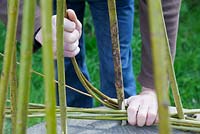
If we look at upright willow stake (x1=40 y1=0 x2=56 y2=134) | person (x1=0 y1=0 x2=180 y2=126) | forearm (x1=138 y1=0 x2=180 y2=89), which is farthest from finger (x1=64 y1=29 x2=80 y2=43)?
upright willow stake (x1=40 y1=0 x2=56 y2=134)

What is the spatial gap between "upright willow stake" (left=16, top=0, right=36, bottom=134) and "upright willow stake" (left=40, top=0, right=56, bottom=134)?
15 mm

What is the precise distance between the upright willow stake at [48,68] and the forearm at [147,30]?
0.63m

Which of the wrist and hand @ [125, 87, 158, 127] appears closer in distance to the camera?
hand @ [125, 87, 158, 127]

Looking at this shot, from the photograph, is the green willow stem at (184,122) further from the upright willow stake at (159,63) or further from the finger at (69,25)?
the upright willow stake at (159,63)

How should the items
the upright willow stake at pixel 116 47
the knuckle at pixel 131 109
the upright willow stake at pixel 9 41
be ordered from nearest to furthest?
the upright willow stake at pixel 9 41
the upright willow stake at pixel 116 47
the knuckle at pixel 131 109

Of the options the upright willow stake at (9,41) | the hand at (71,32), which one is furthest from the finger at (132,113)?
the upright willow stake at (9,41)

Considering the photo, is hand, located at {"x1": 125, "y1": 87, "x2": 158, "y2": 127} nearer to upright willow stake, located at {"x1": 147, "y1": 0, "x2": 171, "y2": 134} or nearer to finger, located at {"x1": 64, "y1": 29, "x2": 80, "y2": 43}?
finger, located at {"x1": 64, "y1": 29, "x2": 80, "y2": 43}

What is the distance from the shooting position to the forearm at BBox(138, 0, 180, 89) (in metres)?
1.04

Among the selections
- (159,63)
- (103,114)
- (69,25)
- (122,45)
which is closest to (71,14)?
(69,25)

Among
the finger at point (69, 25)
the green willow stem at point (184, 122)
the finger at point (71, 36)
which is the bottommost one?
the green willow stem at point (184, 122)

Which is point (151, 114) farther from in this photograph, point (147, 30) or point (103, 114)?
point (147, 30)

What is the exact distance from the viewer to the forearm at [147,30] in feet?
3.41

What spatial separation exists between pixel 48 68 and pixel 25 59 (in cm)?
4

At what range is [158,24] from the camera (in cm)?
36
